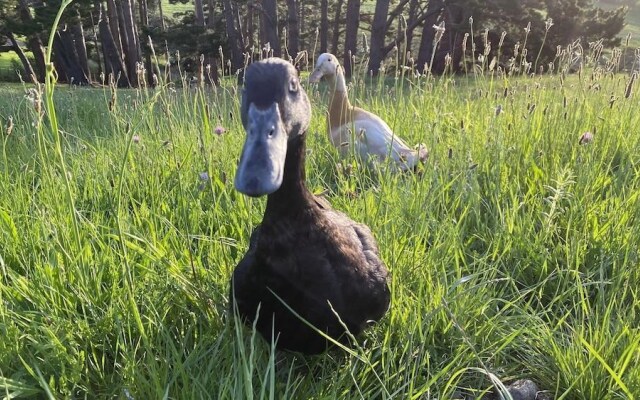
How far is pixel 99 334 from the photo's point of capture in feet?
4.85

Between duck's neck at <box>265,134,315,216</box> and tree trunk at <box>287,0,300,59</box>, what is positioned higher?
duck's neck at <box>265,134,315,216</box>

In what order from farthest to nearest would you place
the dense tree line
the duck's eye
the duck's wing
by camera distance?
the dense tree line
the duck's wing
the duck's eye

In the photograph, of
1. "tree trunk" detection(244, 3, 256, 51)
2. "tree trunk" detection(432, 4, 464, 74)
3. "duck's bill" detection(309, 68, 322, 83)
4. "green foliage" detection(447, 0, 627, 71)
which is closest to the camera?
"duck's bill" detection(309, 68, 322, 83)

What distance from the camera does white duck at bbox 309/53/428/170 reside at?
2.85 meters

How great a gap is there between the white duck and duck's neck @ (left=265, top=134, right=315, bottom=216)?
4.08 ft

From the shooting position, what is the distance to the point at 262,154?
99cm

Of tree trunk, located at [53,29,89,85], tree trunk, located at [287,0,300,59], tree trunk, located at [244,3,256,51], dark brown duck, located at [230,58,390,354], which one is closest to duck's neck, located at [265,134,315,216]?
dark brown duck, located at [230,58,390,354]

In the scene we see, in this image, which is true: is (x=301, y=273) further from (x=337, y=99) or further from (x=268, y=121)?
(x=337, y=99)

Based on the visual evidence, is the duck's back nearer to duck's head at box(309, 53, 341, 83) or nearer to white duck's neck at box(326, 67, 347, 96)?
white duck's neck at box(326, 67, 347, 96)

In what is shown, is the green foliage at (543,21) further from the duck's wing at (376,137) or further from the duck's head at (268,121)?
the duck's head at (268,121)

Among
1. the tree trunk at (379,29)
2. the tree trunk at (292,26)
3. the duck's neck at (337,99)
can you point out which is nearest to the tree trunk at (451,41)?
the tree trunk at (379,29)

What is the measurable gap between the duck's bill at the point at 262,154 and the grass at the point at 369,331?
0.31 m

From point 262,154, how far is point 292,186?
13.5 inches

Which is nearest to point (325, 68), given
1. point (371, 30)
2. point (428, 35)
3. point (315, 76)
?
point (315, 76)
